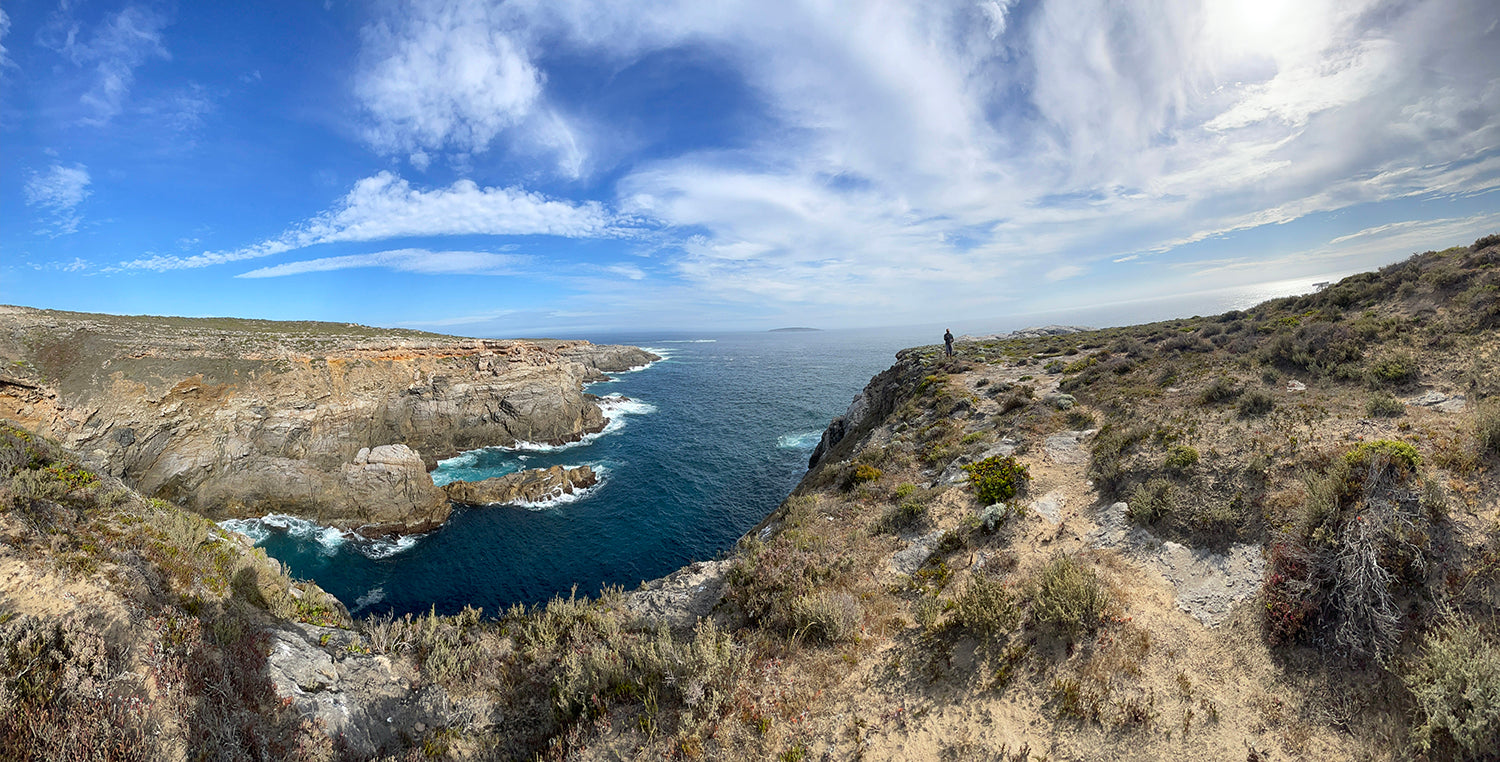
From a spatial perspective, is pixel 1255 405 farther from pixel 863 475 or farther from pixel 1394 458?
pixel 863 475

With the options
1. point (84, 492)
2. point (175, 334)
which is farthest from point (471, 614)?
point (175, 334)

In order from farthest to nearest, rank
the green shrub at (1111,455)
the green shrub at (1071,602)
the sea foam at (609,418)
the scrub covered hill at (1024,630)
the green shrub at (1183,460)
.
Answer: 1. the sea foam at (609,418)
2. the green shrub at (1111,455)
3. the green shrub at (1183,460)
4. the green shrub at (1071,602)
5. the scrub covered hill at (1024,630)

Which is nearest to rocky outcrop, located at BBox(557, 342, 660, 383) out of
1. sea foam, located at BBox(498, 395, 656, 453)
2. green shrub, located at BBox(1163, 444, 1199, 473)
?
sea foam, located at BBox(498, 395, 656, 453)

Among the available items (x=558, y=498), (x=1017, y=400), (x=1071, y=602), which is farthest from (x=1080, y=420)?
(x=558, y=498)

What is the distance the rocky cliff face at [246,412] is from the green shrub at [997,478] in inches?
1242

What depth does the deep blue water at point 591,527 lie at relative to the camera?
23.8m

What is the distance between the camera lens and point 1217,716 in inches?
202

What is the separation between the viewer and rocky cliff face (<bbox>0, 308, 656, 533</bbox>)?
94.5ft

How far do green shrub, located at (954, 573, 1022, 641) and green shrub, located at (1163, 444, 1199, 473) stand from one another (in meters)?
6.12

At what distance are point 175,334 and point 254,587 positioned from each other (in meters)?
47.6

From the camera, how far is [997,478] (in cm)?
1227

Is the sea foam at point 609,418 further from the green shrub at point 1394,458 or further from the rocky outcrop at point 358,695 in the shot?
the green shrub at point 1394,458

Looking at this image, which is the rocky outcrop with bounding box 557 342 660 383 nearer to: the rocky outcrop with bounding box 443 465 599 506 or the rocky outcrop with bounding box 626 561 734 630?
the rocky outcrop with bounding box 443 465 599 506

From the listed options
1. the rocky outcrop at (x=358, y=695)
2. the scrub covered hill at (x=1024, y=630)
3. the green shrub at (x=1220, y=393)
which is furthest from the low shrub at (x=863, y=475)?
the rocky outcrop at (x=358, y=695)
